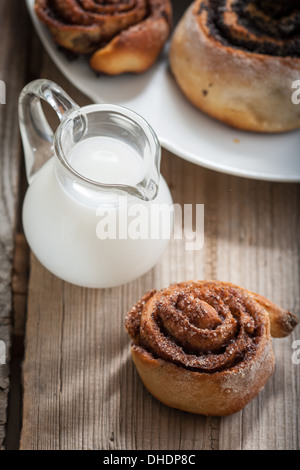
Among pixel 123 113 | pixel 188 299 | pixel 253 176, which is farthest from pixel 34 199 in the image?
pixel 253 176

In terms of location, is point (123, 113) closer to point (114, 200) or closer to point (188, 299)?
point (114, 200)

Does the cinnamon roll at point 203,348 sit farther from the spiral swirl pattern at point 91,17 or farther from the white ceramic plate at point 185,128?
the spiral swirl pattern at point 91,17

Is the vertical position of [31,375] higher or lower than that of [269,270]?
lower

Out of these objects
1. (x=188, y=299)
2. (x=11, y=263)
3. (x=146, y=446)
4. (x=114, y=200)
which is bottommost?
(x=146, y=446)

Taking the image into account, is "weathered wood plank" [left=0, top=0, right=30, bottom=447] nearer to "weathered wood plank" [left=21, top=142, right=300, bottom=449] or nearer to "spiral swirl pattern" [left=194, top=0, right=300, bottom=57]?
"weathered wood plank" [left=21, top=142, right=300, bottom=449]

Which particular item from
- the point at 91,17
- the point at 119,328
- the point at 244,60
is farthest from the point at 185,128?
the point at 119,328

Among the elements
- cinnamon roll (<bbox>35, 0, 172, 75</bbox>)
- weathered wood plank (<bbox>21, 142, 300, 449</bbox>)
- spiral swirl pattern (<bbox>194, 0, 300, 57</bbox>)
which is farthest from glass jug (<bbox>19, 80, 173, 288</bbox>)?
spiral swirl pattern (<bbox>194, 0, 300, 57</bbox>)
